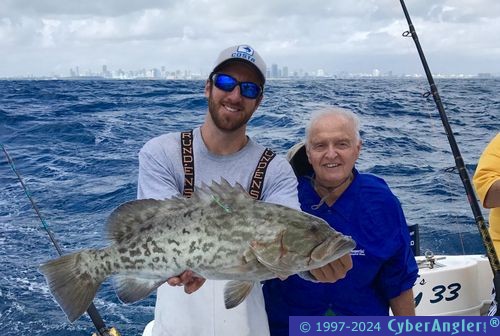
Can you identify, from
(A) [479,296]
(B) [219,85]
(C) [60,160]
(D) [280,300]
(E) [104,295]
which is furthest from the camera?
(C) [60,160]

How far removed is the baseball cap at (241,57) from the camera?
118 inches

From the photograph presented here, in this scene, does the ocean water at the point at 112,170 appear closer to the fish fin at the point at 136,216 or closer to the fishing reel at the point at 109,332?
the fishing reel at the point at 109,332

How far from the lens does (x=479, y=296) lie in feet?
16.5

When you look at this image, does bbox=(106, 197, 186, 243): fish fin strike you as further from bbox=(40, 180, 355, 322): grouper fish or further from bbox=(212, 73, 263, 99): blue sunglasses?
bbox=(212, 73, 263, 99): blue sunglasses

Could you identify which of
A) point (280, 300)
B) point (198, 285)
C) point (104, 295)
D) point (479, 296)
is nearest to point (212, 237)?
point (198, 285)

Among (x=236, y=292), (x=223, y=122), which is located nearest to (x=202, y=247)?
(x=236, y=292)

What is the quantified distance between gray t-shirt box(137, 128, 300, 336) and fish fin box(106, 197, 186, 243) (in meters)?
0.12

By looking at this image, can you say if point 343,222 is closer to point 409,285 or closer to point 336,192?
point 336,192

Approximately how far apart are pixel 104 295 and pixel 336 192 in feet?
15.5

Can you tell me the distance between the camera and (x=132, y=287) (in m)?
2.76

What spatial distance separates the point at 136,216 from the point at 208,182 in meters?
0.42

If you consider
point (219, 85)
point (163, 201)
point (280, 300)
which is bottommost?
point (280, 300)

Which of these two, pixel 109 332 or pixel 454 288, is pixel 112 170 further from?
pixel 454 288

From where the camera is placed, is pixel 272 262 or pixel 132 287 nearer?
pixel 272 262
